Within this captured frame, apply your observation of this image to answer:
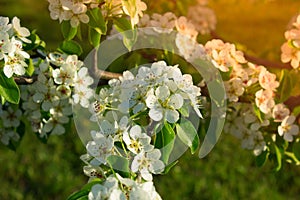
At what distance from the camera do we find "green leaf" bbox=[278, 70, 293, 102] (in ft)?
5.70

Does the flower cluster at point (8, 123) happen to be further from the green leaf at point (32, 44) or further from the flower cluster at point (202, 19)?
the flower cluster at point (202, 19)

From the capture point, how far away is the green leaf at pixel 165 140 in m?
1.26

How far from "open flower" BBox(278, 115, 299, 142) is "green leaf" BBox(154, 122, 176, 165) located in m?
0.56

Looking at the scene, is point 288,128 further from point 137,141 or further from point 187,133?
point 137,141

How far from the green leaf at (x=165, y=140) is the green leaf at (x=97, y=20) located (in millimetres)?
422

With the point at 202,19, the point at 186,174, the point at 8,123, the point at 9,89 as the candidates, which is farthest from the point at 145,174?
the point at 186,174

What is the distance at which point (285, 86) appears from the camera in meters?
1.75

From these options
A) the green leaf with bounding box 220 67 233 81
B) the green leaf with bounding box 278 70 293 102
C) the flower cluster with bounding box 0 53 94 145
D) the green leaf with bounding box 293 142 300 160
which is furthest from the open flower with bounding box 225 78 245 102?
the flower cluster with bounding box 0 53 94 145

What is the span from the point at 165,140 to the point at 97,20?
46 centimetres

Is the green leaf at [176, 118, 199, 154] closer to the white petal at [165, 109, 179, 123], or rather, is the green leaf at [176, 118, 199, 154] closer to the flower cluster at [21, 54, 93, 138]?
the white petal at [165, 109, 179, 123]

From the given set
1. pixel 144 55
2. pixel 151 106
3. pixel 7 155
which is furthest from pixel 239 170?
pixel 151 106

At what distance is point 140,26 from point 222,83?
1.02 ft

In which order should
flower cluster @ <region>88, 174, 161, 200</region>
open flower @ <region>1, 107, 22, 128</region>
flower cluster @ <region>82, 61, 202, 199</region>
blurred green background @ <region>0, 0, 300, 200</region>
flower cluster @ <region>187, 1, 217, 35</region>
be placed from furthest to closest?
blurred green background @ <region>0, 0, 300, 200</region> → flower cluster @ <region>187, 1, 217, 35</region> → open flower @ <region>1, 107, 22, 128</region> → flower cluster @ <region>82, 61, 202, 199</region> → flower cluster @ <region>88, 174, 161, 200</region>

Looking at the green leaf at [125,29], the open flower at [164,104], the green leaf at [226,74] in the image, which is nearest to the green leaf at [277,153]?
the green leaf at [226,74]
